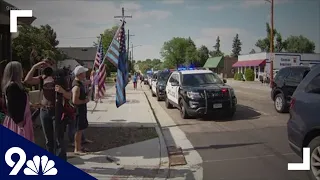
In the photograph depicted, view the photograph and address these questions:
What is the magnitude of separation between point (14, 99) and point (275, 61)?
4715 centimetres

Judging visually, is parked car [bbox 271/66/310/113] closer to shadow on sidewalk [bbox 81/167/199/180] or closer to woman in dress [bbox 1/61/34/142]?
shadow on sidewalk [bbox 81/167/199/180]

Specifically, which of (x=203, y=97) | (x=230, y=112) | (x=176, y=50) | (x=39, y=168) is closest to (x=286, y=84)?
(x=230, y=112)

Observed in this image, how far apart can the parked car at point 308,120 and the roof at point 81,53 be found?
273ft

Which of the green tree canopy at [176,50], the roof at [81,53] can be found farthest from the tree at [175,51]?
the roof at [81,53]

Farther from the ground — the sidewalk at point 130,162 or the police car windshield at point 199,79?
the police car windshield at point 199,79

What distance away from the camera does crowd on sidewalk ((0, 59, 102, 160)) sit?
4.43 meters

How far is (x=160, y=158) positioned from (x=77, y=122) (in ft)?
6.29

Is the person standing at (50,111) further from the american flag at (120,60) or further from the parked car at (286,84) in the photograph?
the parked car at (286,84)

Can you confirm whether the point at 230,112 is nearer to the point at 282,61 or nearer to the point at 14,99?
the point at 14,99

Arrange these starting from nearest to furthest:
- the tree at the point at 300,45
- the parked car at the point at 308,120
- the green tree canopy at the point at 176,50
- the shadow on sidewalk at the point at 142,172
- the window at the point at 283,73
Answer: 1. the parked car at the point at 308,120
2. the shadow on sidewalk at the point at 142,172
3. the window at the point at 283,73
4. the tree at the point at 300,45
5. the green tree canopy at the point at 176,50

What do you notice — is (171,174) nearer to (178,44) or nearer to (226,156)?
(226,156)

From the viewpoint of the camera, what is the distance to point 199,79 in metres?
12.8

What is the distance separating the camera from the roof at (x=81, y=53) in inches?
3394

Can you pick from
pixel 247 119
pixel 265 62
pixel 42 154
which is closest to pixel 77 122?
pixel 42 154
